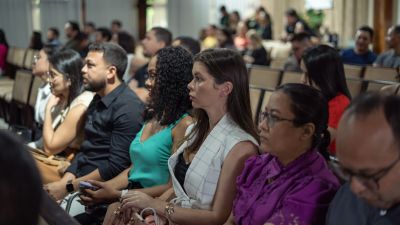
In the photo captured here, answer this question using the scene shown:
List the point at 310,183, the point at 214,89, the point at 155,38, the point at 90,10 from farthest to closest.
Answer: the point at 90,10 < the point at 155,38 < the point at 214,89 < the point at 310,183

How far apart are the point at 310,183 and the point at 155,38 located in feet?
11.6

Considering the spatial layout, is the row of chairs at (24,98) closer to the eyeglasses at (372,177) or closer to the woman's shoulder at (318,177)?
the woman's shoulder at (318,177)

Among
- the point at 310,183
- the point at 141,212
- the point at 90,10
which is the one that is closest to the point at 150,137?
the point at 141,212

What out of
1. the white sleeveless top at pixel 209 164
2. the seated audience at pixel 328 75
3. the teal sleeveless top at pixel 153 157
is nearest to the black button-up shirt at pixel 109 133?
the teal sleeveless top at pixel 153 157

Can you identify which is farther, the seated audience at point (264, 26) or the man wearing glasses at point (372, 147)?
the seated audience at point (264, 26)

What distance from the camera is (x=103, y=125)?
2.89 m

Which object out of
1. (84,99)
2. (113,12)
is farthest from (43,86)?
(113,12)

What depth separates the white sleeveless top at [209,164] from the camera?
2.03m

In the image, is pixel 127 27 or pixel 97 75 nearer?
pixel 97 75

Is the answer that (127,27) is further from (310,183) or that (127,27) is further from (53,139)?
(310,183)

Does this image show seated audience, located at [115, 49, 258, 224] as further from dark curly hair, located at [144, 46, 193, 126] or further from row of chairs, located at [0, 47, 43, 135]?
row of chairs, located at [0, 47, 43, 135]

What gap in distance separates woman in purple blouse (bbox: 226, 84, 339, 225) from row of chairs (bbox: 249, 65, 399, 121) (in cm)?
195

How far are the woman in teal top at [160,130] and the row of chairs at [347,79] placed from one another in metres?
1.21

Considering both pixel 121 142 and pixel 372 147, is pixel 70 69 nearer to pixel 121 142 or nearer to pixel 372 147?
pixel 121 142
